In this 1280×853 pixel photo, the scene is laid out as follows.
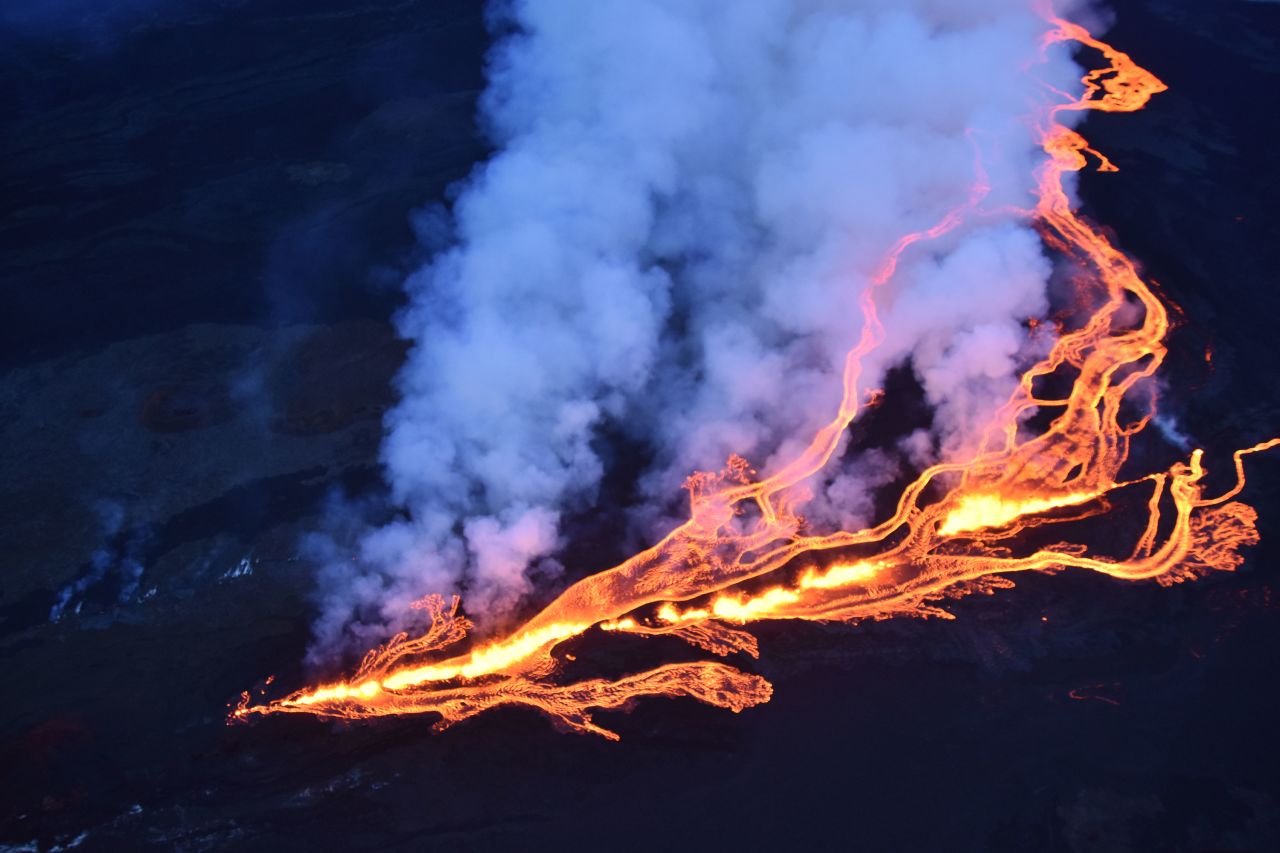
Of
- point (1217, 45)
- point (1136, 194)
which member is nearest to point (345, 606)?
point (1136, 194)

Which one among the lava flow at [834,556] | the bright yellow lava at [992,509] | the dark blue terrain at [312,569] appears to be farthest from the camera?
the bright yellow lava at [992,509]

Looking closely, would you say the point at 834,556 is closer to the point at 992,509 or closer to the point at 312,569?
the point at 992,509

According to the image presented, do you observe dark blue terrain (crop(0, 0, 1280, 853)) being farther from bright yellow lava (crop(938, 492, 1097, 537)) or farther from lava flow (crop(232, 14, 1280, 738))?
bright yellow lava (crop(938, 492, 1097, 537))

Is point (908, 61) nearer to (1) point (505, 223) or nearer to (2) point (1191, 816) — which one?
(1) point (505, 223)

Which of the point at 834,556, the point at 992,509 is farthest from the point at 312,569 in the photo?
the point at 992,509

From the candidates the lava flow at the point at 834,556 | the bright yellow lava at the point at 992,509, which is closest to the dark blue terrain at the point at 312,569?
the lava flow at the point at 834,556

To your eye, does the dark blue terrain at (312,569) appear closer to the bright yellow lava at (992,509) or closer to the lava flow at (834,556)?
the lava flow at (834,556)

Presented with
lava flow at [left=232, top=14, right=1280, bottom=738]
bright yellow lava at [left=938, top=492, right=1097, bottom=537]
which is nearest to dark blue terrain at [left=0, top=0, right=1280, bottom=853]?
lava flow at [left=232, top=14, right=1280, bottom=738]

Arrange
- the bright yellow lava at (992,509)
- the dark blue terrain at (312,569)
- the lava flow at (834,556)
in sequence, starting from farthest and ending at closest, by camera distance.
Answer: the bright yellow lava at (992,509)
the lava flow at (834,556)
the dark blue terrain at (312,569)
